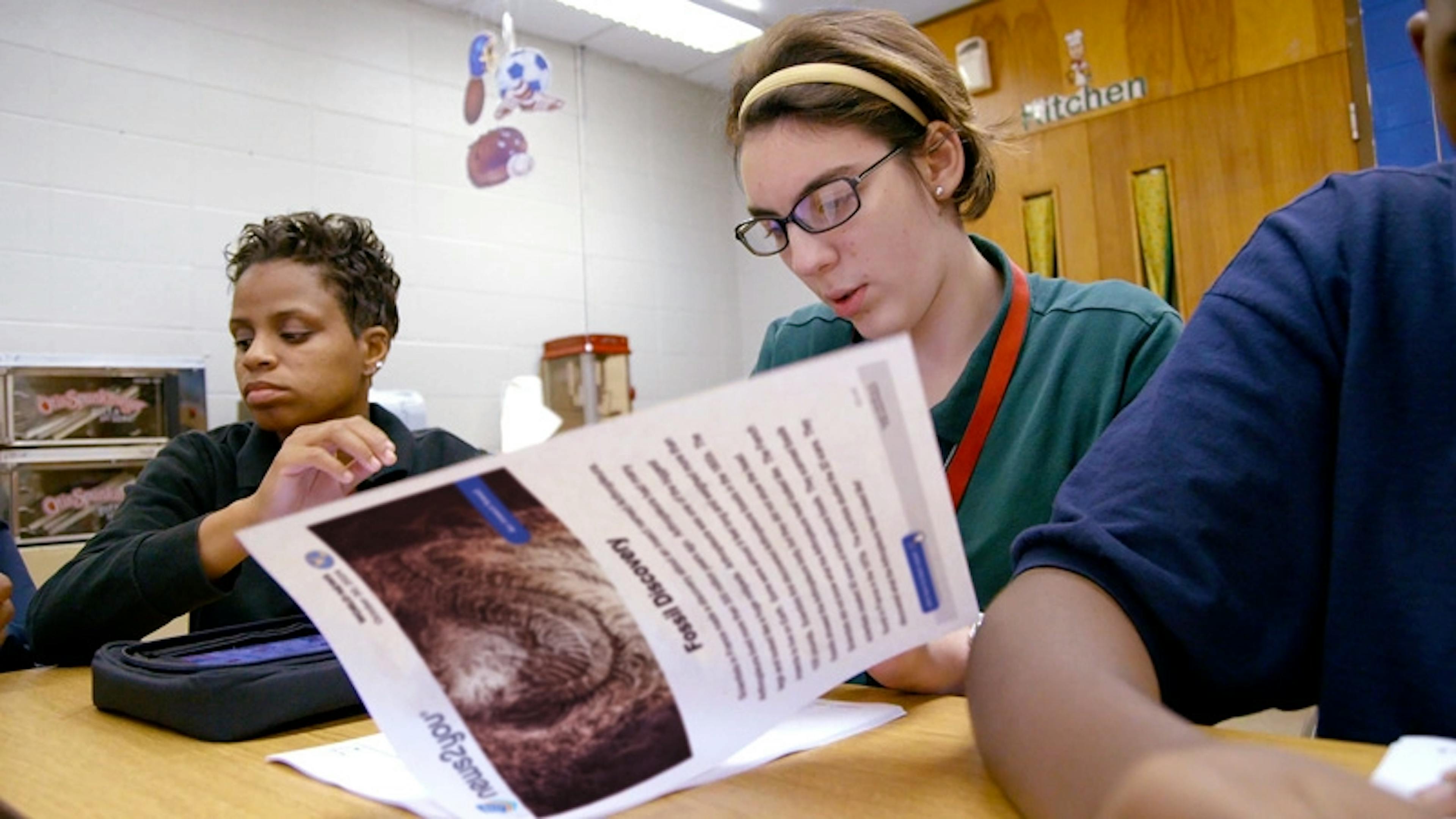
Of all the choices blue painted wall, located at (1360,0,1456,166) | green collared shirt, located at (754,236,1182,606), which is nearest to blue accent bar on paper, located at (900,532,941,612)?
green collared shirt, located at (754,236,1182,606)

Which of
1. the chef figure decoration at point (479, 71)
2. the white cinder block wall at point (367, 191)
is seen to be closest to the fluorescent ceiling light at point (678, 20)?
the white cinder block wall at point (367, 191)

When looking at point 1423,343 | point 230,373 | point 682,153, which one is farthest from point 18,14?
point 1423,343

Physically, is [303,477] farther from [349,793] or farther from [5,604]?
[349,793]

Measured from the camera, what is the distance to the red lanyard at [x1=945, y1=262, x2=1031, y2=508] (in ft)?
3.55

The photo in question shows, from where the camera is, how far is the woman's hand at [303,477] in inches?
39.2

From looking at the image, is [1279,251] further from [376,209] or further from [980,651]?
[376,209]

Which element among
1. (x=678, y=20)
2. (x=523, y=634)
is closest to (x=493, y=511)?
(x=523, y=634)

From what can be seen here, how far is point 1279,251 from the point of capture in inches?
26.9

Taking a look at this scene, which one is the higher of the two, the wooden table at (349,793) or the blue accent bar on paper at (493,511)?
the blue accent bar on paper at (493,511)

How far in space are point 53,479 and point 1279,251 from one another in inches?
118

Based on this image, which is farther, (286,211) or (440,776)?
(286,211)

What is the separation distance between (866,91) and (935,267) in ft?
0.70

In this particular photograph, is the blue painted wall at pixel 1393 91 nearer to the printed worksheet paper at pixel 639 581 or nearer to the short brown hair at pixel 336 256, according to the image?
the short brown hair at pixel 336 256

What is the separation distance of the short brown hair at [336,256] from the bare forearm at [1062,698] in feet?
4.08
